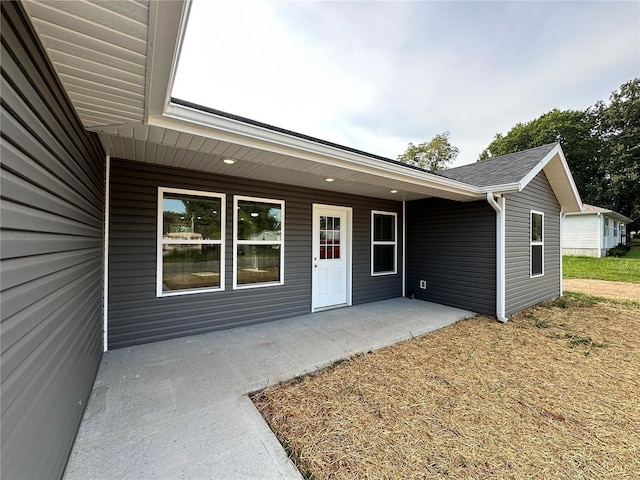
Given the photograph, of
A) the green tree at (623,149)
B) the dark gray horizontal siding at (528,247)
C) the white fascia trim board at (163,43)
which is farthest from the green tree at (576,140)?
the white fascia trim board at (163,43)

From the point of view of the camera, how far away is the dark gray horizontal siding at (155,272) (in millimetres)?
3289

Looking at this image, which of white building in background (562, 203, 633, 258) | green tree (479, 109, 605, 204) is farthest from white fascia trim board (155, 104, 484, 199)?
green tree (479, 109, 605, 204)

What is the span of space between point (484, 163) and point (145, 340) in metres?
7.63

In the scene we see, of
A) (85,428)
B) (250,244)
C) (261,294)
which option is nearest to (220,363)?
(85,428)

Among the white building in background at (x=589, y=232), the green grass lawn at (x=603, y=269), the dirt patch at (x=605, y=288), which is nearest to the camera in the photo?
the dirt patch at (x=605, y=288)

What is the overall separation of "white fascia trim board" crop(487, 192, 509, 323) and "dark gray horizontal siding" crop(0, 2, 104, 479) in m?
5.49

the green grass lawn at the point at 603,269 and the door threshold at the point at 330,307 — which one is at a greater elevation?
the green grass lawn at the point at 603,269

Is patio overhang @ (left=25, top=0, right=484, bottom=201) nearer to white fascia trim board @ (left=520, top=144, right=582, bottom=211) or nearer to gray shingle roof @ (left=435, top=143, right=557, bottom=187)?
gray shingle roof @ (left=435, top=143, right=557, bottom=187)

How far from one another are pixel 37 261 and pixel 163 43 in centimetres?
116

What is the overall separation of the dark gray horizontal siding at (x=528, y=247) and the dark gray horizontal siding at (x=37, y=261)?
5920 millimetres

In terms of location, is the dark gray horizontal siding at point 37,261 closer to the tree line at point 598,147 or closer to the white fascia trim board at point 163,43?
the white fascia trim board at point 163,43

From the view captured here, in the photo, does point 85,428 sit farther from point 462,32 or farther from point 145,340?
point 462,32

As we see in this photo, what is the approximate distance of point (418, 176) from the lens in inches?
152

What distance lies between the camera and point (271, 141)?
2.55 metres
